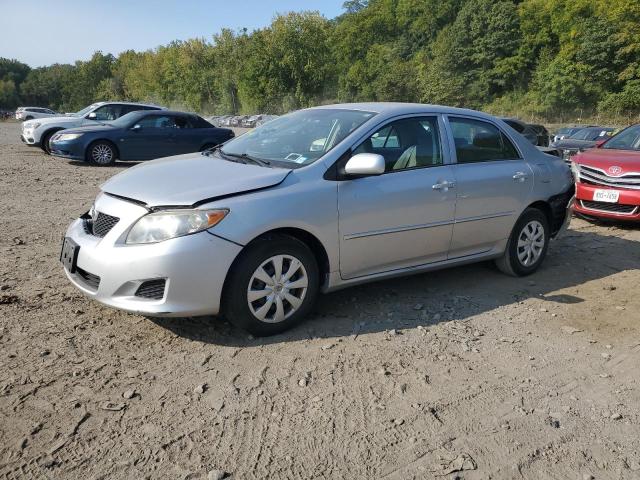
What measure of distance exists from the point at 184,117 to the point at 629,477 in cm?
1363

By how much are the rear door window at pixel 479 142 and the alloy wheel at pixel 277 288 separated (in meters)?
1.92

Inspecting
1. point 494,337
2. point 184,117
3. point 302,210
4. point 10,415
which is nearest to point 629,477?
point 494,337

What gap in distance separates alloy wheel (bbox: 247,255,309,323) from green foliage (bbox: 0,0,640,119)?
2139 inches

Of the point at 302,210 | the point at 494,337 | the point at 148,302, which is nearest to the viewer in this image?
the point at 148,302

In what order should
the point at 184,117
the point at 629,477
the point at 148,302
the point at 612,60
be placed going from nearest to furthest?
the point at 629,477, the point at 148,302, the point at 184,117, the point at 612,60

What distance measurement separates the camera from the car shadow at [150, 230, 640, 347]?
3.96 meters

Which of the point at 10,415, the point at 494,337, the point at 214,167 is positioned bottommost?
the point at 494,337

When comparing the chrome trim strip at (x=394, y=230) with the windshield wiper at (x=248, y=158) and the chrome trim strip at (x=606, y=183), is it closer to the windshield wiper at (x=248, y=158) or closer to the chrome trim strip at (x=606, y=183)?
the windshield wiper at (x=248, y=158)

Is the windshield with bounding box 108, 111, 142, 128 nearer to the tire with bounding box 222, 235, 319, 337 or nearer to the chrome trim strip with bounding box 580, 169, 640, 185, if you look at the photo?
the chrome trim strip with bounding box 580, 169, 640, 185

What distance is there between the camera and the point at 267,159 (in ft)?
14.2

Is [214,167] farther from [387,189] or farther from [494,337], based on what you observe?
[494,337]

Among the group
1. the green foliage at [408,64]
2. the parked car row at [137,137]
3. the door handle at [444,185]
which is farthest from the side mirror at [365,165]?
the green foliage at [408,64]

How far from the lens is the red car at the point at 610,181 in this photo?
7598mm

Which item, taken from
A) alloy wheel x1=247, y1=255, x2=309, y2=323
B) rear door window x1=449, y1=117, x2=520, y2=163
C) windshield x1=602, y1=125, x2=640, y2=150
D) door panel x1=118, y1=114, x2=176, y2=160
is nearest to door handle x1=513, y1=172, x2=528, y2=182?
rear door window x1=449, y1=117, x2=520, y2=163
